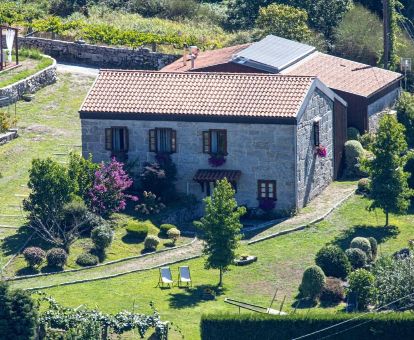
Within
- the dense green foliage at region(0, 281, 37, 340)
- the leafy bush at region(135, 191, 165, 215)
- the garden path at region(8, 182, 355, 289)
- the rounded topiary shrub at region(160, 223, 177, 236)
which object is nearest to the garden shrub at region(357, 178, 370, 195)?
the garden path at region(8, 182, 355, 289)

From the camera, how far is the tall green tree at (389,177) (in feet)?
266

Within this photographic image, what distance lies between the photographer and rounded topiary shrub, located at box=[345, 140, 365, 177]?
8950 cm

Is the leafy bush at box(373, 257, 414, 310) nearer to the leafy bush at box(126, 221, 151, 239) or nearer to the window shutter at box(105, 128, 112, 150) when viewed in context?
the leafy bush at box(126, 221, 151, 239)

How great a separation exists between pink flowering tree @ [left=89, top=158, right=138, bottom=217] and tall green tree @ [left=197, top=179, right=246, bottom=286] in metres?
7.61

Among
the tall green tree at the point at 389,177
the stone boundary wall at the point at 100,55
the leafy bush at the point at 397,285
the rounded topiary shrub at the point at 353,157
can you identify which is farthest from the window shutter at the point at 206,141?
the stone boundary wall at the point at 100,55

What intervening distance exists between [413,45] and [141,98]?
95.7 ft

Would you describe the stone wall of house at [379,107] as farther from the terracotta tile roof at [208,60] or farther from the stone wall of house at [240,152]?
the stone wall of house at [240,152]

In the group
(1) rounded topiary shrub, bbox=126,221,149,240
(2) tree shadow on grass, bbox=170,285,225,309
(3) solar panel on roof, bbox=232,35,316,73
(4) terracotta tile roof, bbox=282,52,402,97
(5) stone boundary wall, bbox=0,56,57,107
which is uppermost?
(3) solar panel on roof, bbox=232,35,316,73

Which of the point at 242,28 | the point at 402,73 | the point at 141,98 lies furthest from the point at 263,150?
the point at 242,28

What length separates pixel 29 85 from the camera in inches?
3925

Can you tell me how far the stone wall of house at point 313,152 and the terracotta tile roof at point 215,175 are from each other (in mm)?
3161

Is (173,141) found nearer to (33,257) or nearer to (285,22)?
(33,257)

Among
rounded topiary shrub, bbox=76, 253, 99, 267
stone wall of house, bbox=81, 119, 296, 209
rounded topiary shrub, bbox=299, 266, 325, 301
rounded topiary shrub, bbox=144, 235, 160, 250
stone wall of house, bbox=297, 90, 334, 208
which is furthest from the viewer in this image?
stone wall of house, bbox=297, 90, 334, 208

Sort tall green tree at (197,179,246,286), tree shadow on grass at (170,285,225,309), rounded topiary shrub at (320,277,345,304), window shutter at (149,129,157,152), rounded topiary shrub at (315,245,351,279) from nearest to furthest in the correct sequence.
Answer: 1. tree shadow on grass at (170,285,225,309)
2. rounded topiary shrub at (320,277,345,304)
3. tall green tree at (197,179,246,286)
4. rounded topiary shrub at (315,245,351,279)
5. window shutter at (149,129,157,152)
